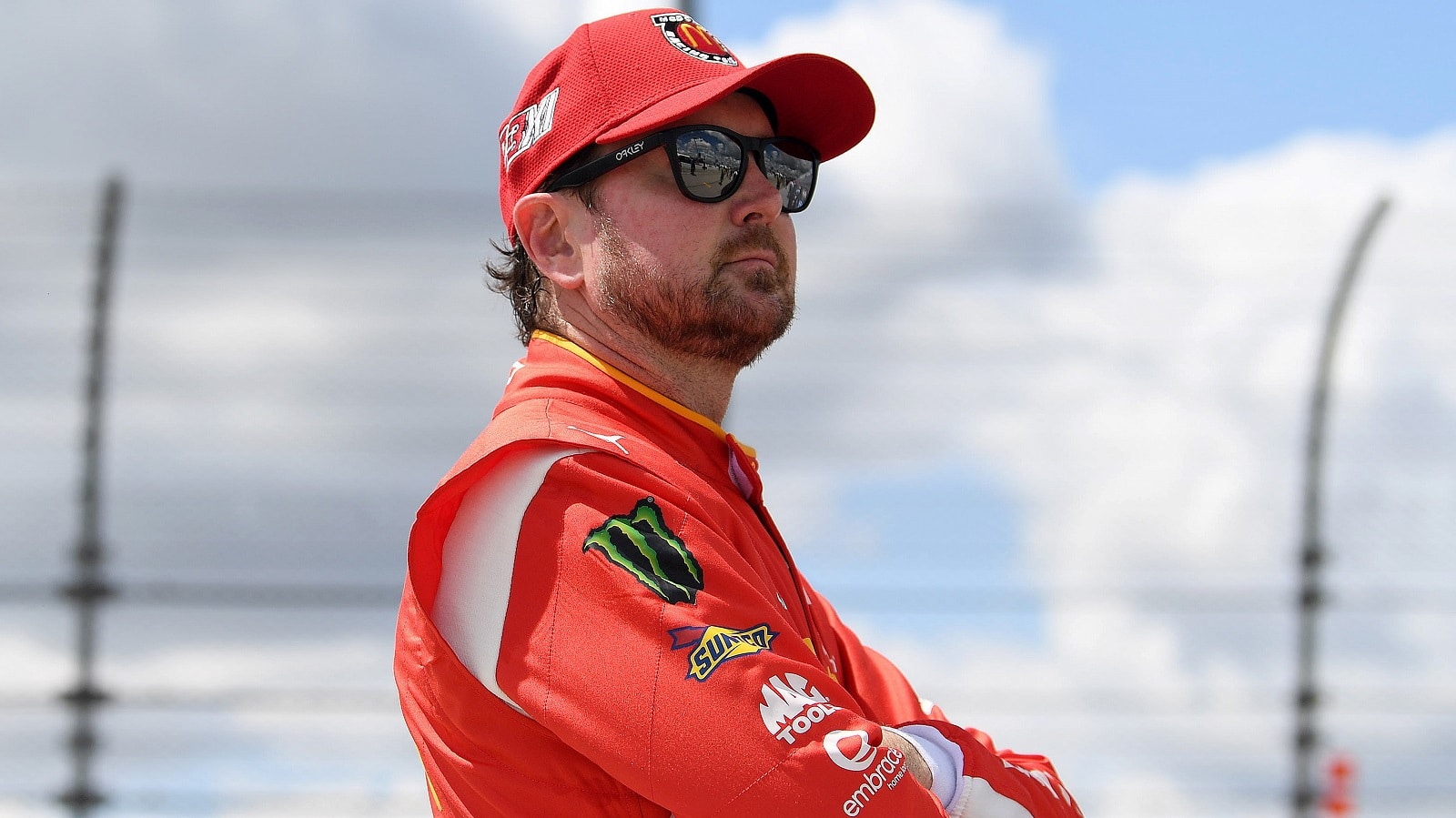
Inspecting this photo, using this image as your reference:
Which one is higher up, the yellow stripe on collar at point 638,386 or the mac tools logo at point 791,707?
the yellow stripe on collar at point 638,386

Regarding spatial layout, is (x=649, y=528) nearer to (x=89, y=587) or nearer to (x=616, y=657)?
(x=616, y=657)

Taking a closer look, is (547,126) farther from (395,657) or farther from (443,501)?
(395,657)

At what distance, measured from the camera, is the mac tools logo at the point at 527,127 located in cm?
176

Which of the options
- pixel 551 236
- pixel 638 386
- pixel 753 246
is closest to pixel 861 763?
pixel 638 386

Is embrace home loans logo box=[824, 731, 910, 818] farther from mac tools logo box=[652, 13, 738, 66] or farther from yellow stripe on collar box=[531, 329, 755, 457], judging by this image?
mac tools logo box=[652, 13, 738, 66]

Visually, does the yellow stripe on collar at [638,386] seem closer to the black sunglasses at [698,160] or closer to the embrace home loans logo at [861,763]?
the black sunglasses at [698,160]

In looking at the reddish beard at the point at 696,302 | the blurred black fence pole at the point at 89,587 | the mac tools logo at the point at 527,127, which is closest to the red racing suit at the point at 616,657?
the reddish beard at the point at 696,302

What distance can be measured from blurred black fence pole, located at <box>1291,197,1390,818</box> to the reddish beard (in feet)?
10.5

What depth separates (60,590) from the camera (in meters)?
4.05

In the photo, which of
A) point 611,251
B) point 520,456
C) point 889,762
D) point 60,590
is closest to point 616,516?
point 520,456

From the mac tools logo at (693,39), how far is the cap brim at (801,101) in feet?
0.19

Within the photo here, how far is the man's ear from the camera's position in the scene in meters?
1.75

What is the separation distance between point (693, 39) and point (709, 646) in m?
0.84

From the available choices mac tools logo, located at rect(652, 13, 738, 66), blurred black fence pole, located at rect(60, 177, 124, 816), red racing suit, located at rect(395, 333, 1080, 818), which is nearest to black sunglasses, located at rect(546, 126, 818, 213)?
mac tools logo, located at rect(652, 13, 738, 66)
